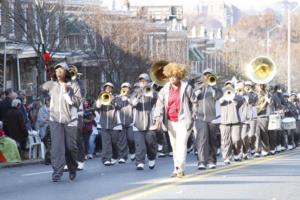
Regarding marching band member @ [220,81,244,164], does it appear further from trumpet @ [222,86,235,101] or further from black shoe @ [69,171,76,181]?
black shoe @ [69,171,76,181]

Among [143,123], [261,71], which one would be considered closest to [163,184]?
[143,123]

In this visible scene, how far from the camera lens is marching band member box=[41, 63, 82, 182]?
662 inches

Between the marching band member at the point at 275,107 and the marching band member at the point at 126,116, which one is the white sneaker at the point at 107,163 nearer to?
the marching band member at the point at 126,116

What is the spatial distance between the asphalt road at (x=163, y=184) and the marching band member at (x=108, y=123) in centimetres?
233

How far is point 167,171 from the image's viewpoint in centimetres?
1930

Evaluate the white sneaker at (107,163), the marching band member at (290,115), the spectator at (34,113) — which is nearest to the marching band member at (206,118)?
the white sneaker at (107,163)

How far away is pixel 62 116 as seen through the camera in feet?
55.2

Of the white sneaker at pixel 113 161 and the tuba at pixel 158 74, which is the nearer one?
the tuba at pixel 158 74

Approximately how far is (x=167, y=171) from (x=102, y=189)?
4.21 meters

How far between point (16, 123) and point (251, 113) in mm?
5793

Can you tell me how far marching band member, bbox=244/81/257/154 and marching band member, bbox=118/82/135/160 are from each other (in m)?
2.93

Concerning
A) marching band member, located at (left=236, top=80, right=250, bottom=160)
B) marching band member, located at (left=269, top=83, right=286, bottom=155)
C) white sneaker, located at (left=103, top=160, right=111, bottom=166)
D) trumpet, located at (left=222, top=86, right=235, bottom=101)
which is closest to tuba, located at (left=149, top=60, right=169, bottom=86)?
trumpet, located at (left=222, top=86, right=235, bottom=101)

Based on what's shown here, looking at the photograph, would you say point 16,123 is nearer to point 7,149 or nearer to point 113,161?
point 7,149

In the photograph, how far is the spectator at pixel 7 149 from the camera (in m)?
23.6
